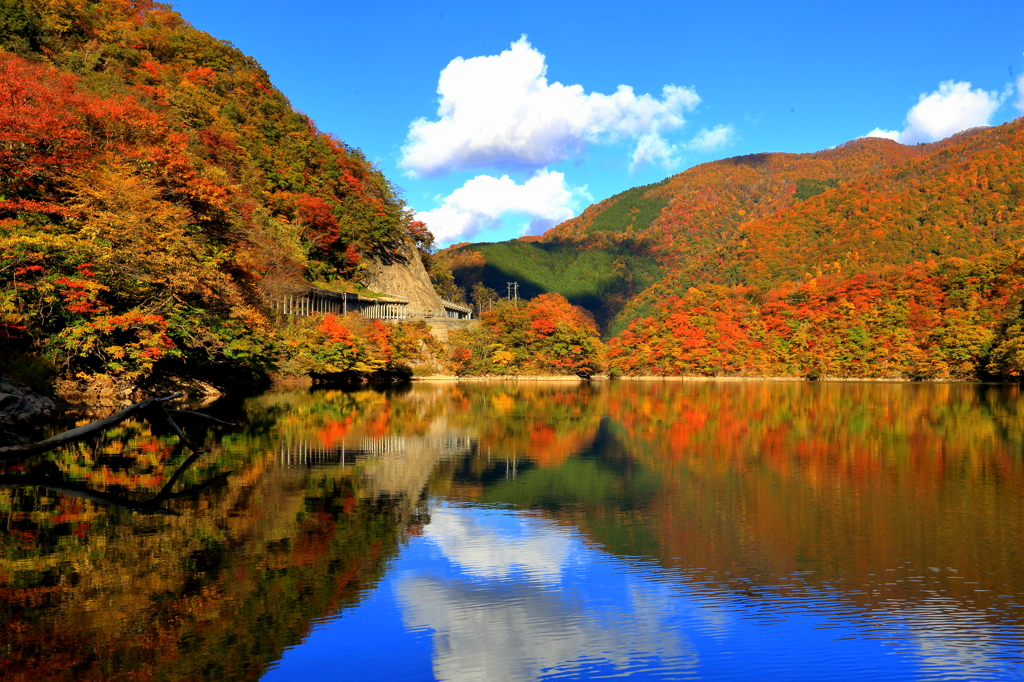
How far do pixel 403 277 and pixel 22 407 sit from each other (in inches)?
2145

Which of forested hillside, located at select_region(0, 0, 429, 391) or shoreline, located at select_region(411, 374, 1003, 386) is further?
shoreline, located at select_region(411, 374, 1003, 386)

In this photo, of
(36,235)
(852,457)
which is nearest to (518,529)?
(852,457)

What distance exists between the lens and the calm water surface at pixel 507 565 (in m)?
6.31

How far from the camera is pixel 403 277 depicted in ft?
245

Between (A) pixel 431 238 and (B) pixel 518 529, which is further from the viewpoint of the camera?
(A) pixel 431 238

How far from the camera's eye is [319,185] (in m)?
64.5

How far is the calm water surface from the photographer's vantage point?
6309 mm

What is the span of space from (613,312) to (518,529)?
536 ft

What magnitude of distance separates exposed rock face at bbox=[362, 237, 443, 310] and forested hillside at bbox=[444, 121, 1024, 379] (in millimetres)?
23034

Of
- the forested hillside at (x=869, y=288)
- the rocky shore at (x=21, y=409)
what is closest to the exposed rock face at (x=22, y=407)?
the rocky shore at (x=21, y=409)

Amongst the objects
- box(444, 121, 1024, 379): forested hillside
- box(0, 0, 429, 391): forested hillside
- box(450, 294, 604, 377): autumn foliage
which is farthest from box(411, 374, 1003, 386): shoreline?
box(0, 0, 429, 391): forested hillside

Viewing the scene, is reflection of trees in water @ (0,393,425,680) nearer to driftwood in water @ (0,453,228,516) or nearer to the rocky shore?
driftwood in water @ (0,453,228,516)

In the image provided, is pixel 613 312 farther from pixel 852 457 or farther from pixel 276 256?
pixel 852 457

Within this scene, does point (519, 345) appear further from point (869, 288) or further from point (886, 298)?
point (886, 298)
